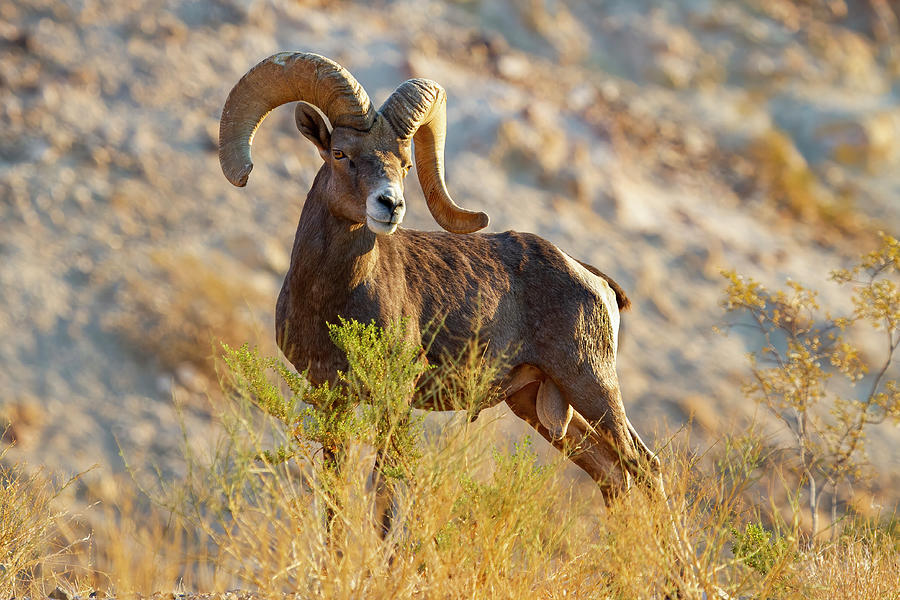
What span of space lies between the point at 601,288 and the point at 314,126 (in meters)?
2.12

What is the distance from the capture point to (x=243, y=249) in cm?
1472

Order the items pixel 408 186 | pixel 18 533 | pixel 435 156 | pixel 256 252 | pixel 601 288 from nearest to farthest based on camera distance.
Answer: pixel 18 533 < pixel 435 156 < pixel 601 288 < pixel 256 252 < pixel 408 186

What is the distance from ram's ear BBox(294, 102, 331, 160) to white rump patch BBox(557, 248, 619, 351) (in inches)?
65.5

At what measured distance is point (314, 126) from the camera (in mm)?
5262

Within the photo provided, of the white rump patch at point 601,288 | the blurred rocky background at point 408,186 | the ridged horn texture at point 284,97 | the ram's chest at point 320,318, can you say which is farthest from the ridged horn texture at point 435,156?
the blurred rocky background at point 408,186

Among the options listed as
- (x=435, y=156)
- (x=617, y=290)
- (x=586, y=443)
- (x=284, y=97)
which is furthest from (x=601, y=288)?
(x=284, y=97)

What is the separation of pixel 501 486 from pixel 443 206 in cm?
209

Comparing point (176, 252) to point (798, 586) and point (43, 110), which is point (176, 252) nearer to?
point (43, 110)

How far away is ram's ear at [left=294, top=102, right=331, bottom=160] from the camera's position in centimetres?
519

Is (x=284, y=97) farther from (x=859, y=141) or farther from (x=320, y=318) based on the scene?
(x=859, y=141)

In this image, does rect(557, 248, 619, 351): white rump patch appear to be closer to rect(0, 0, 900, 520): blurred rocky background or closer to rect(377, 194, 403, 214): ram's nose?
rect(377, 194, 403, 214): ram's nose

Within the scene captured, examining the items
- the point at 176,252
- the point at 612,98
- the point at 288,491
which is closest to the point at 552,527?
the point at 288,491

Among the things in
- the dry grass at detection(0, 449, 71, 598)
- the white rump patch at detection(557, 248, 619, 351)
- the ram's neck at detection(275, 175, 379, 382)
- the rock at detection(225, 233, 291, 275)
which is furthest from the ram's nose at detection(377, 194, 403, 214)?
the rock at detection(225, 233, 291, 275)

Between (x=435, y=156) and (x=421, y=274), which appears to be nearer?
(x=421, y=274)
